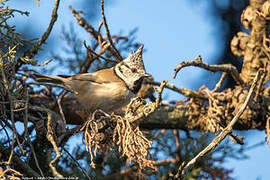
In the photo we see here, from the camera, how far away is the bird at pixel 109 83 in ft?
10.9

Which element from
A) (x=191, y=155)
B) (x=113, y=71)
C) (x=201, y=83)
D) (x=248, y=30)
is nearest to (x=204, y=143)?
(x=191, y=155)

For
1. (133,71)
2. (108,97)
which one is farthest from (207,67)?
(108,97)

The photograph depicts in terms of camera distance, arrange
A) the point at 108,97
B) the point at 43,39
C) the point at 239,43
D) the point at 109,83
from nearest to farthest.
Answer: the point at 43,39, the point at 108,97, the point at 109,83, the point at 239,43

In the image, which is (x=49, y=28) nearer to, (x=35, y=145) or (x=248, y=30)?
(x=35, y=145)

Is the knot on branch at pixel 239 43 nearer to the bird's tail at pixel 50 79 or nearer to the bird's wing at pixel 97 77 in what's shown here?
the bird's wing at pixel 97 77

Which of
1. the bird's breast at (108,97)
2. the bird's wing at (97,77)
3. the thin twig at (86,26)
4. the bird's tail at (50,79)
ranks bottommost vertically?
the bird's breast at (108,97)

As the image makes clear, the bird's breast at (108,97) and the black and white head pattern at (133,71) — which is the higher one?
the black and white head pattern at (133,71)

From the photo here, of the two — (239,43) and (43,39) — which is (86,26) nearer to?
(43,39)

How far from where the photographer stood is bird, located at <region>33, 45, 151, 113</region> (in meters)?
3.32

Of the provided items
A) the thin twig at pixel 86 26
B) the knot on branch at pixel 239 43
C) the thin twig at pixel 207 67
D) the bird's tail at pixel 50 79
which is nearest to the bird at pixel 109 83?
the bird's tail at pixel 50 79

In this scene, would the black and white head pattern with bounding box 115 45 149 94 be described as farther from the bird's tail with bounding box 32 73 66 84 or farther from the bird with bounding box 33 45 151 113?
the bird's tail with bounding box 32 73 66 84

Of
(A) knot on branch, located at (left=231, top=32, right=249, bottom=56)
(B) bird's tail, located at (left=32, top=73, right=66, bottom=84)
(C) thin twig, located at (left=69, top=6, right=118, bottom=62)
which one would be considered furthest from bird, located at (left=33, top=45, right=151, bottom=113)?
(A) knot on branch, located at (left=231, top=32, right=249, bottom=56)

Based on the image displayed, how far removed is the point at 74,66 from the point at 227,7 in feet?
6.02

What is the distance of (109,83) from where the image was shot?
343 centimetres
